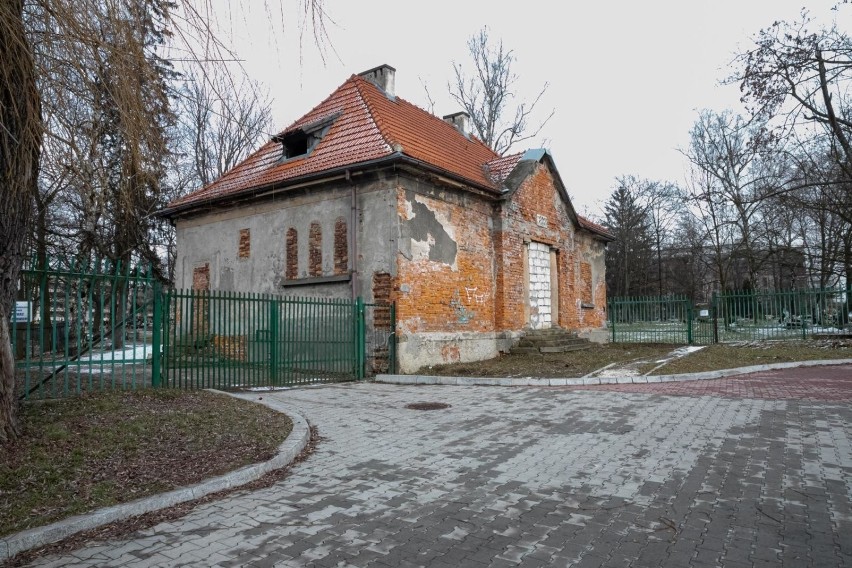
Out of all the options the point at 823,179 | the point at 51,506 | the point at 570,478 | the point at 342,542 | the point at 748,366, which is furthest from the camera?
the point at 823,179

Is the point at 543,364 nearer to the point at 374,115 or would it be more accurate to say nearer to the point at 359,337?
the point at 359,337

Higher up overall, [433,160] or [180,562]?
[433,160]

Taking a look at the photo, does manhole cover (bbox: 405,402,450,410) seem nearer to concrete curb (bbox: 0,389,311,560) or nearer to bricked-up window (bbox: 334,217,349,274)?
concrete curb (bbox: 0,389,311,560)

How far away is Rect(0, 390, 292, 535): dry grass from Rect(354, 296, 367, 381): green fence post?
546 cm

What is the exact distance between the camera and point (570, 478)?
16.5 ft

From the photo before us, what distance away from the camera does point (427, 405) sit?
30.7ft

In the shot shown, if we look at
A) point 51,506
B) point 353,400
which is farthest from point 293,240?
point 51,506

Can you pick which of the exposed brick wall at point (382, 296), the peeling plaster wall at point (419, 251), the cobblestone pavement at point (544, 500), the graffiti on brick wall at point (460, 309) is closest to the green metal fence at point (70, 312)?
the cobblestone pavement at point (544, 500)

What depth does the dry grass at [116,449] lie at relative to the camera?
13.8 feet

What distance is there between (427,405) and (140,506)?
5599 mm

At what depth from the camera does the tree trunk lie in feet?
12.8

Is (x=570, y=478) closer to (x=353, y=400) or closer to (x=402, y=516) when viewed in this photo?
(x=402, y=516)

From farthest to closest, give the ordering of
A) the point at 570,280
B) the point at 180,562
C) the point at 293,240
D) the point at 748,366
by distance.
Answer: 1. the point at 570,280
2. the point at 293,240
3. the point at 748,366
4. the point at 180,562

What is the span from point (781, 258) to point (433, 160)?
16.2 meters
